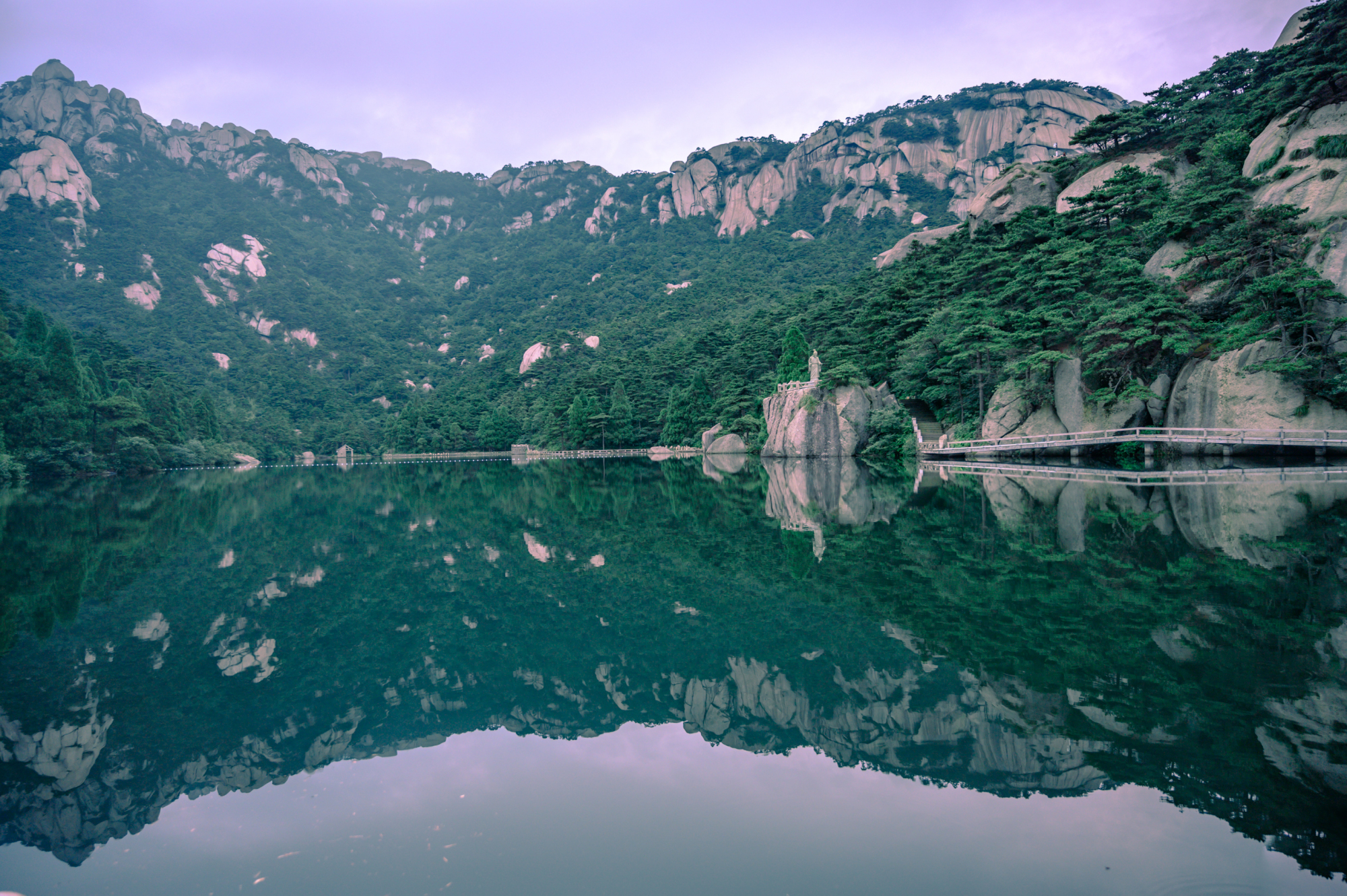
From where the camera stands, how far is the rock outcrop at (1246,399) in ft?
77.4

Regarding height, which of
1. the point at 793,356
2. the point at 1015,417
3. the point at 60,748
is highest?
the point at 793,356

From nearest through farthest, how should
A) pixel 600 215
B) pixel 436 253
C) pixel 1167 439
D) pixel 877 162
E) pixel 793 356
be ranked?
pixel 1167 439
pixel 793 356
pixel 877 162
pixel 600 215
pixel 436 253

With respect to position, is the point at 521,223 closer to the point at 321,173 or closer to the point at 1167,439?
the point at 321,173

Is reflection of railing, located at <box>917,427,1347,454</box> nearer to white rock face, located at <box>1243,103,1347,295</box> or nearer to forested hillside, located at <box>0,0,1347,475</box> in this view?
forested hillside, located at <box>0,0,1347,475</box>

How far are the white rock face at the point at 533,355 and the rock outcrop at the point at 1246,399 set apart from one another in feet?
234

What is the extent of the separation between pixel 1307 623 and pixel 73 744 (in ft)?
31.6

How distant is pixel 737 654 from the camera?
19.9 feet

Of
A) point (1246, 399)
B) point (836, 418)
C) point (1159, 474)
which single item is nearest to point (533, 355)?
point (836, 418)

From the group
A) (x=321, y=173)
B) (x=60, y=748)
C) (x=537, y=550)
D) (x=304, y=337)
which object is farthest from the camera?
(x=321, y=173)

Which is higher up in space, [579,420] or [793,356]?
[793,356]

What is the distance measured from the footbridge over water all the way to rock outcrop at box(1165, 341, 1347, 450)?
43 cm

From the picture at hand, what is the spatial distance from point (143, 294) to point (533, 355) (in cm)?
6294

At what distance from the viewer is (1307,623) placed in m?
5.94

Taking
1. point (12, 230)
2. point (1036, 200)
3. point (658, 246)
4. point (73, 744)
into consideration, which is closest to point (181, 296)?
point (12, 230)
